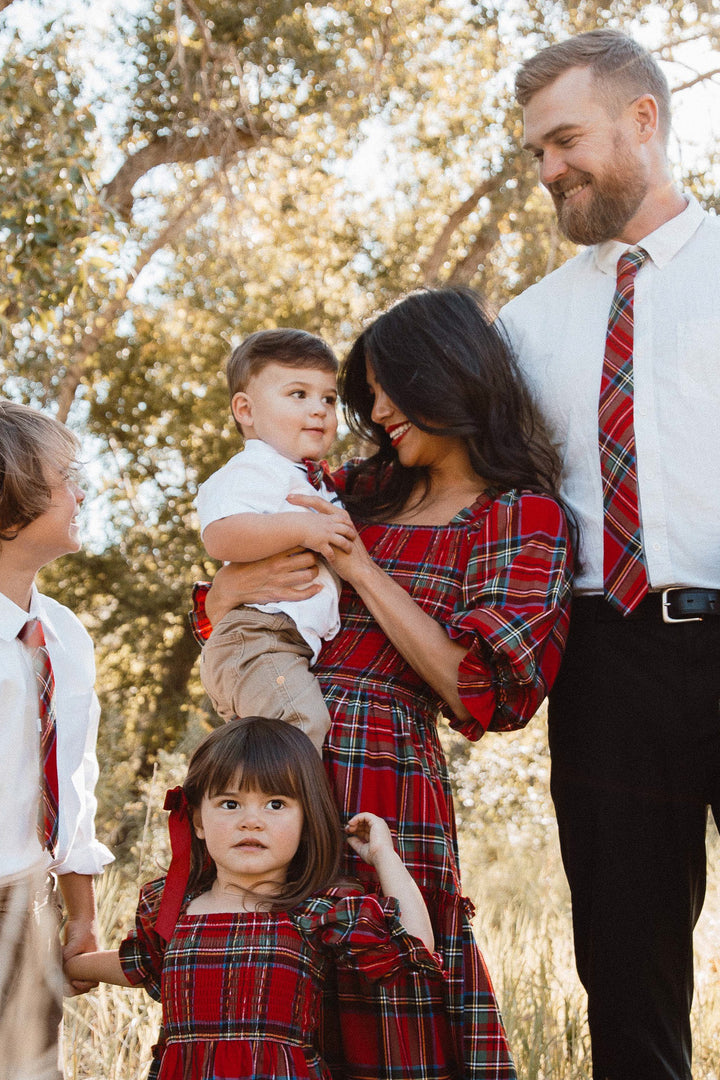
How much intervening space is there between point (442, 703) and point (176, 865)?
0.67 meters

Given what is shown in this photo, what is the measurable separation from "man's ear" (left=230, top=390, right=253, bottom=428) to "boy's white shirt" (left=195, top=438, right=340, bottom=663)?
0.26 feet

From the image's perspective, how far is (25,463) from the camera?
2.44 meters

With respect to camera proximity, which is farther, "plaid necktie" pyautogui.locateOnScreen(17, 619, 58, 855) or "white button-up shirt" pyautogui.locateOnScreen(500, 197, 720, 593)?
"white button-up shirt" pyautogui.locateOnScreen(500, 197, 720, 593)

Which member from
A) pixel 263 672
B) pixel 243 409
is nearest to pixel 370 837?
pixel 263 672

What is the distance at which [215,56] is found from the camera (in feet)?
27.2

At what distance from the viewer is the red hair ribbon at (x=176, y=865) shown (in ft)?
7.31

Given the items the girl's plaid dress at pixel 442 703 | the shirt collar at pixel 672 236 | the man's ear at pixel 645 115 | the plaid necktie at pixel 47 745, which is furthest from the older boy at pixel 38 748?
the man's ear at pixel 645 115

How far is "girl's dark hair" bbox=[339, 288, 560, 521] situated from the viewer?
2670mm

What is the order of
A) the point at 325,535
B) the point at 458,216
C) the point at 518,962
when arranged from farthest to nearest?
the point at 458,216 < the point at 518,962 < the point at 325,535

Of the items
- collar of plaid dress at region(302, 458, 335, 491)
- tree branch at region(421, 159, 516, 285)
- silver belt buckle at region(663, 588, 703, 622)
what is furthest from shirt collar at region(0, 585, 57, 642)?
tree branch at region(421, 159, 516, 285)

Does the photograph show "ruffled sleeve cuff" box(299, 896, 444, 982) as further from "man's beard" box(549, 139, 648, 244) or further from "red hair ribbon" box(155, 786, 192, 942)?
"man's beard" box(549, 139, 648, 244)

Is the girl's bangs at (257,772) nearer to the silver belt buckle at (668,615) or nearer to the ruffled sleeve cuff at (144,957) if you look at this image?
the ruffled sleeve cuff at (144,957)

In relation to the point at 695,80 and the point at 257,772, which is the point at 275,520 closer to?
the point at 257,772

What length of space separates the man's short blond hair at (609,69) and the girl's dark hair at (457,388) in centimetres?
55
